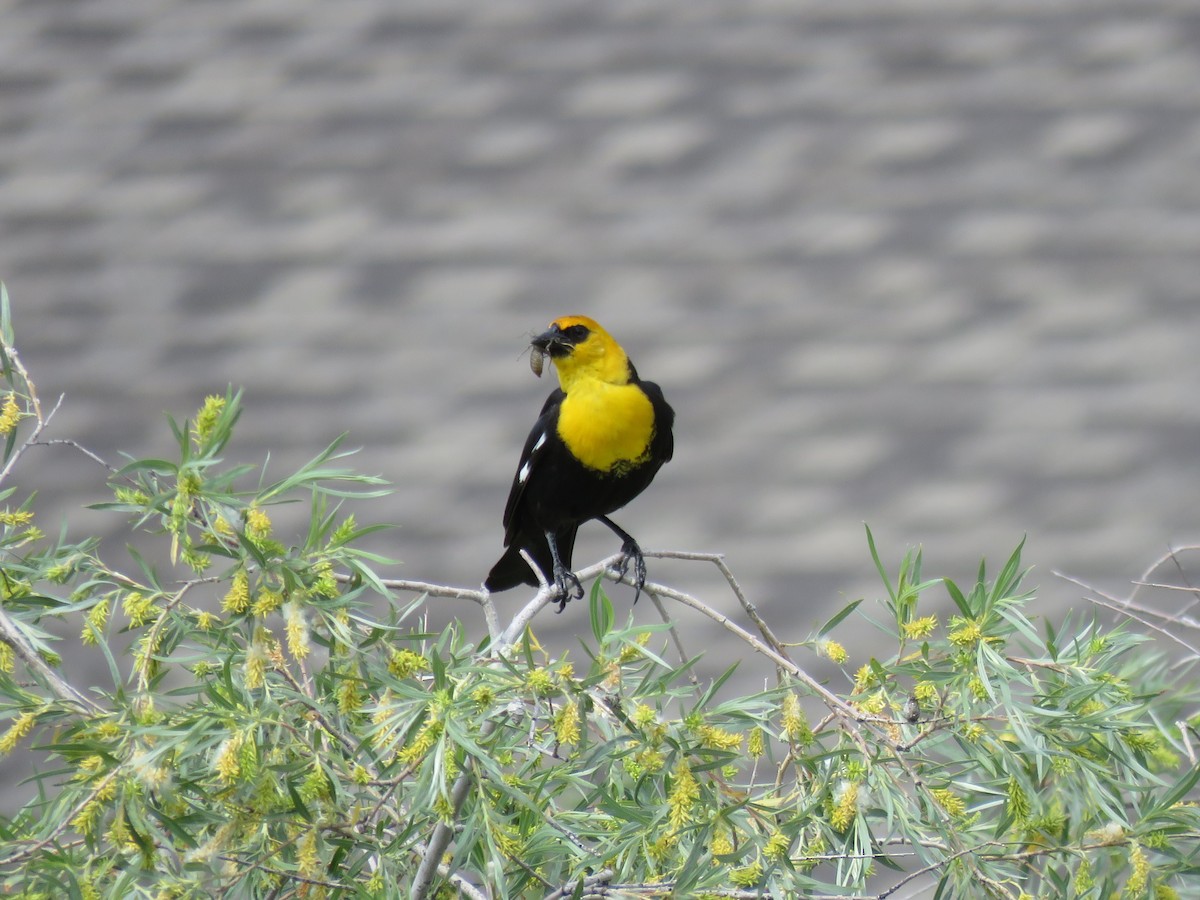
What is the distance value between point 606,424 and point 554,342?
220mm

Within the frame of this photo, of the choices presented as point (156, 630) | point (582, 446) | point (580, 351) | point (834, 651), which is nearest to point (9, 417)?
point (156, 630)

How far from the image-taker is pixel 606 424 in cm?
267

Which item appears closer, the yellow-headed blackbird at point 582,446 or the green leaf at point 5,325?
the green leaf at point 5,325

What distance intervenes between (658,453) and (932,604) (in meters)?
1.47

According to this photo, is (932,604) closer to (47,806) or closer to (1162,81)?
(1162,81)

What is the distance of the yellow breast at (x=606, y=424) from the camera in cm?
265

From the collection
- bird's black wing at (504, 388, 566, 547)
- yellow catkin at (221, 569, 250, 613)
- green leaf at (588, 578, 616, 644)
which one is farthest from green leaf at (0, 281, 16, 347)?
bird's black wing at (504, 388, 566, 547)

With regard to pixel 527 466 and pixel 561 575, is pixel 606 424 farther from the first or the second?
pixel 561 575

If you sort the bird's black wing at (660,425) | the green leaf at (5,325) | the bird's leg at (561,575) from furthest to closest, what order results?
the bird's black wing at (660,425) → the bird's leg at (561,575) → the green leaf at (5,325)

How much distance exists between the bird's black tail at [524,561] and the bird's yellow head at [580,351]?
0.33 metres

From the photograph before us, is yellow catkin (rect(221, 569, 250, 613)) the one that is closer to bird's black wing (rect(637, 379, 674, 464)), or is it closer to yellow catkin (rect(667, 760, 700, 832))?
yellow catkin (rect(667, 760, 700, 832))

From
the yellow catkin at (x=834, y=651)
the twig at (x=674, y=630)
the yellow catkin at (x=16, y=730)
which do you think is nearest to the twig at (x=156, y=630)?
the yellow catkin at (x=16, y=730)

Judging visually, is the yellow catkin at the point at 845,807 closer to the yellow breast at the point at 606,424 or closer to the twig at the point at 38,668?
the twig at the point at 38,668

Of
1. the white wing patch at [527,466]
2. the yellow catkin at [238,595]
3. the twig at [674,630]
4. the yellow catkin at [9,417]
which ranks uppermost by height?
the yellow catkin at [9,417]
